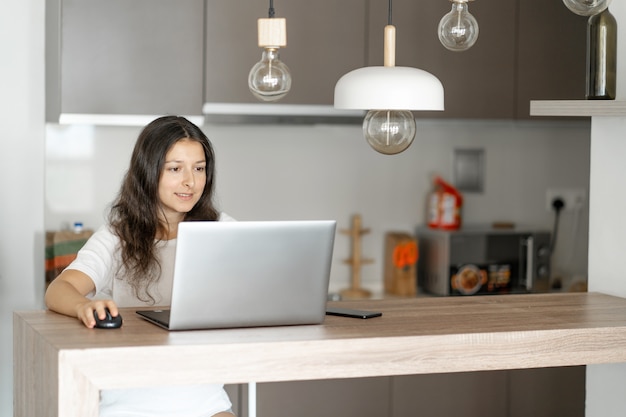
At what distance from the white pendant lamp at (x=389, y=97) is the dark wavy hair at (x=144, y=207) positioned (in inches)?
23.8

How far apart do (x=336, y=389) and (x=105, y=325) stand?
178 centimetres

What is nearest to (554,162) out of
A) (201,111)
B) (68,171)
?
(201,111)

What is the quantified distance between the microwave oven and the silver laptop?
1.94m

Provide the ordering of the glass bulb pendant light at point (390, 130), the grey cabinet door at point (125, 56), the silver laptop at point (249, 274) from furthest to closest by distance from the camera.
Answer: the grey cabinet door at point (125, 56) → the glass bulb pendant light at point (390, 130) → the silver laptop at point (249, 274)

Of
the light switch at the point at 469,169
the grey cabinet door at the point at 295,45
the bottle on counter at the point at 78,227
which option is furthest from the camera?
the light switch at the point at 469,169

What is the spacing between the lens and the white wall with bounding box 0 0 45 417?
3420 millimetres

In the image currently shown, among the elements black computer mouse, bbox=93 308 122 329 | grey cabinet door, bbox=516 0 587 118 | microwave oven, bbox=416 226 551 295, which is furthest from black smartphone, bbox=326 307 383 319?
grey cabinet door, bbox=516 0 587 118

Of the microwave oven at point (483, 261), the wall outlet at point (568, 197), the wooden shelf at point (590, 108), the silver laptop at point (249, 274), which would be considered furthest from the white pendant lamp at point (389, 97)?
the wall outlet at point (568, 197)

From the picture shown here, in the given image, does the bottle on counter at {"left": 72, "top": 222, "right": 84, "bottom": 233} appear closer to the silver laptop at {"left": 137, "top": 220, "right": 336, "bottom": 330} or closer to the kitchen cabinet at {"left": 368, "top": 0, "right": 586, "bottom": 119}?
the kitchen cabinet at {"left": 368, "top": 0, "right": 586, "bottom": 119}

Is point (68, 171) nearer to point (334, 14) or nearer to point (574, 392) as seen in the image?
point (334, 14)

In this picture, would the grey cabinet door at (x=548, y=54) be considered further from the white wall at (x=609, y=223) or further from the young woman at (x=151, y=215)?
the young woman at (x=151, y=215)

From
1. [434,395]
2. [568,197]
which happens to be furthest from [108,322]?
[568,197]

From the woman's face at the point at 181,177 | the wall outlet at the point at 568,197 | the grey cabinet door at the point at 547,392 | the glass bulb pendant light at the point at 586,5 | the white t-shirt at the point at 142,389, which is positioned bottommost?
the grey cabinet door at the point at 547,392

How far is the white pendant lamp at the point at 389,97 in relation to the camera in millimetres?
2049
